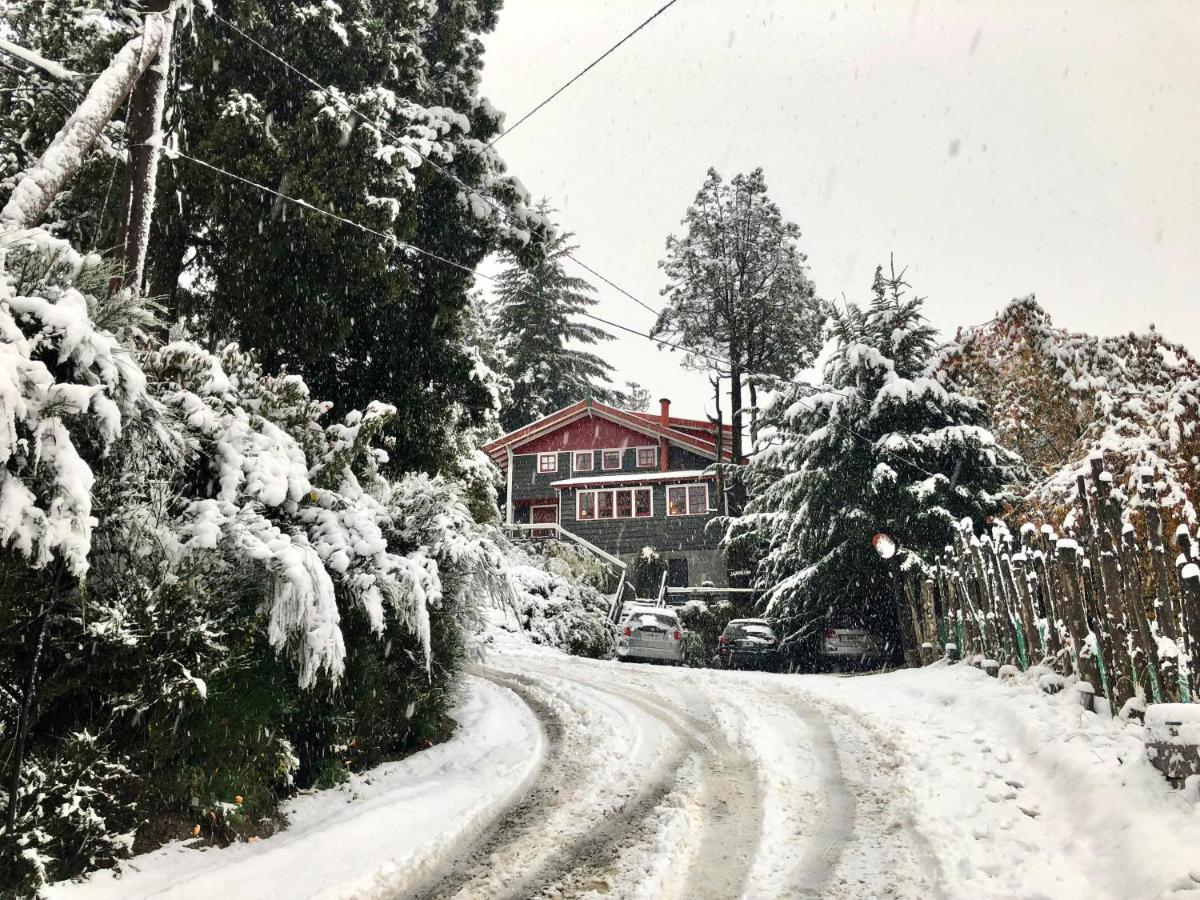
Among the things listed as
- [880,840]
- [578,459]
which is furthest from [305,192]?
[578,459]

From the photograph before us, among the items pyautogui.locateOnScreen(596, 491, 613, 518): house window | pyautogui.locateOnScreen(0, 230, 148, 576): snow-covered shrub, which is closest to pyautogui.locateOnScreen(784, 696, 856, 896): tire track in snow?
pyautogui.locateOnScreen(0, 230, 148, 576): snow-covered shrub

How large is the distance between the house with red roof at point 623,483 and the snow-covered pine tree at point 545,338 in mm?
7874

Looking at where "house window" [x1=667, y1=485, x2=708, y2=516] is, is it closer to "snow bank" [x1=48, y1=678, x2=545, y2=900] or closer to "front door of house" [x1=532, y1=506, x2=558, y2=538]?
"front door of house" [x1=532, y1=506, x2=558, y2=538]

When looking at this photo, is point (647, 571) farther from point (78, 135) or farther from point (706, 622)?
point (78, 135)

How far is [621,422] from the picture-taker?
35906 mm

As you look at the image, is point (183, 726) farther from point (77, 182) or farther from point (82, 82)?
point (77, 182)

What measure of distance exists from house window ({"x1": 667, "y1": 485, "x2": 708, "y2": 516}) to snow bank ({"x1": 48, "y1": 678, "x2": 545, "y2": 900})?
87.9 feet

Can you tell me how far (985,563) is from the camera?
986 centimetres

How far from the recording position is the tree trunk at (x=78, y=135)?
210 inches

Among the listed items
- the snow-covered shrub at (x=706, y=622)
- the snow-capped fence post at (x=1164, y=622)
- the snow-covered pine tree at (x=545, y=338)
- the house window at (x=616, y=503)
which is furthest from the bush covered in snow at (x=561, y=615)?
the snow-covered pine tree at (x=545, y=338)

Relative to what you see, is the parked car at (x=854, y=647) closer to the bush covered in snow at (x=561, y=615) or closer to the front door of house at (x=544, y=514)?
the bush covered in snow at (x=561, y=615)

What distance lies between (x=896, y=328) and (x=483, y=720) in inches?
604

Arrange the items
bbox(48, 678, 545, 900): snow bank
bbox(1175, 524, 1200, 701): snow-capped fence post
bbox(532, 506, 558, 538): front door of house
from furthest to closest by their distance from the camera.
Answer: bbox(532, 506, 558, 538): front door of house, bbox(1175, 524, 1200, 701): snow-capped fence post, bbox(48, 678, 545, 900): snow bank

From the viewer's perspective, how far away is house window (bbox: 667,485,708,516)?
3334 cm
